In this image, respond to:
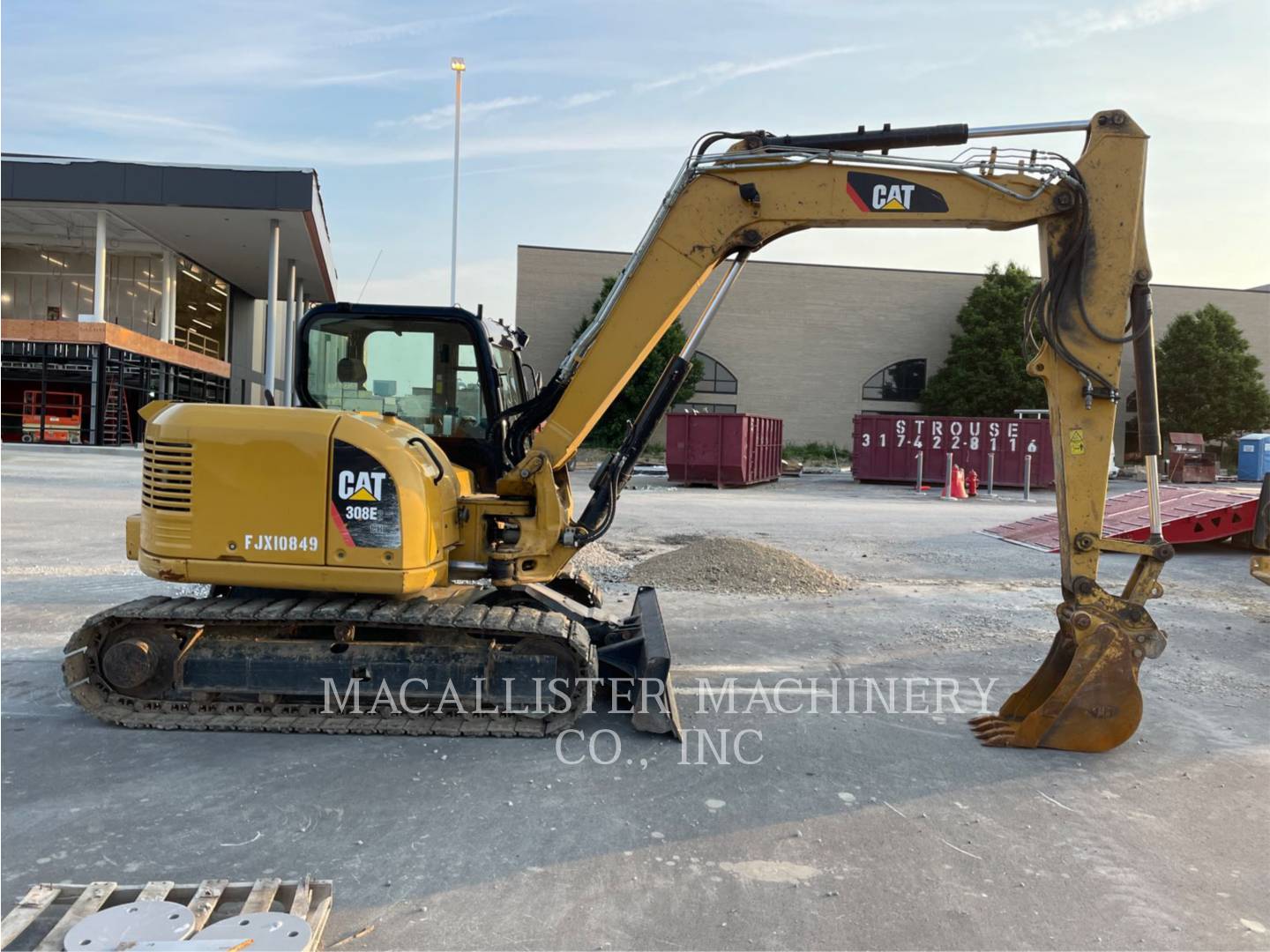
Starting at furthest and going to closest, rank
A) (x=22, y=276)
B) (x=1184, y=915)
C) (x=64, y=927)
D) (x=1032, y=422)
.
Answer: (x=22, y=276)
(x=1032, y=422)
(x=1184, y=915)
(x=64, y=927)

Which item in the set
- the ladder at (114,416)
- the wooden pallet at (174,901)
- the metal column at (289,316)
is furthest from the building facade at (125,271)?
the wooden pallet at (174,901)

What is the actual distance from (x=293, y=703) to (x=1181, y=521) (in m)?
13.0

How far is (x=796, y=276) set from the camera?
44.3 m

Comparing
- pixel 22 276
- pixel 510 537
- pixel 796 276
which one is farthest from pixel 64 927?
pixel 796 276

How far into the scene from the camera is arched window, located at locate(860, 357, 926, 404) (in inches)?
1769

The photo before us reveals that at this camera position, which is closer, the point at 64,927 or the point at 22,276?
the point at 64,927

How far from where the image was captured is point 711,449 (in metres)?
26.4

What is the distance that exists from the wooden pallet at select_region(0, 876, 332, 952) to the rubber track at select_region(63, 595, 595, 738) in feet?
5.78

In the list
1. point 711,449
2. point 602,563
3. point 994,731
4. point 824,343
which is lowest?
point 994,731

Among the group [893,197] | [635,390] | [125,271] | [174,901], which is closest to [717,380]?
[635,390]

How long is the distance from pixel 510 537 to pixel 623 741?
1564 millimetres

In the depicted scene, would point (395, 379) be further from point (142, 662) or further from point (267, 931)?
point (267, 931)

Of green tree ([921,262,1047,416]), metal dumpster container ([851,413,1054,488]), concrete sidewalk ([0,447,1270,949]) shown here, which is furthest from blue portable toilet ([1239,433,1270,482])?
concrete sidewalk ([0,447,1270,949])

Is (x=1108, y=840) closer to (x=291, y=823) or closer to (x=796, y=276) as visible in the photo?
(x=291, y=823)
